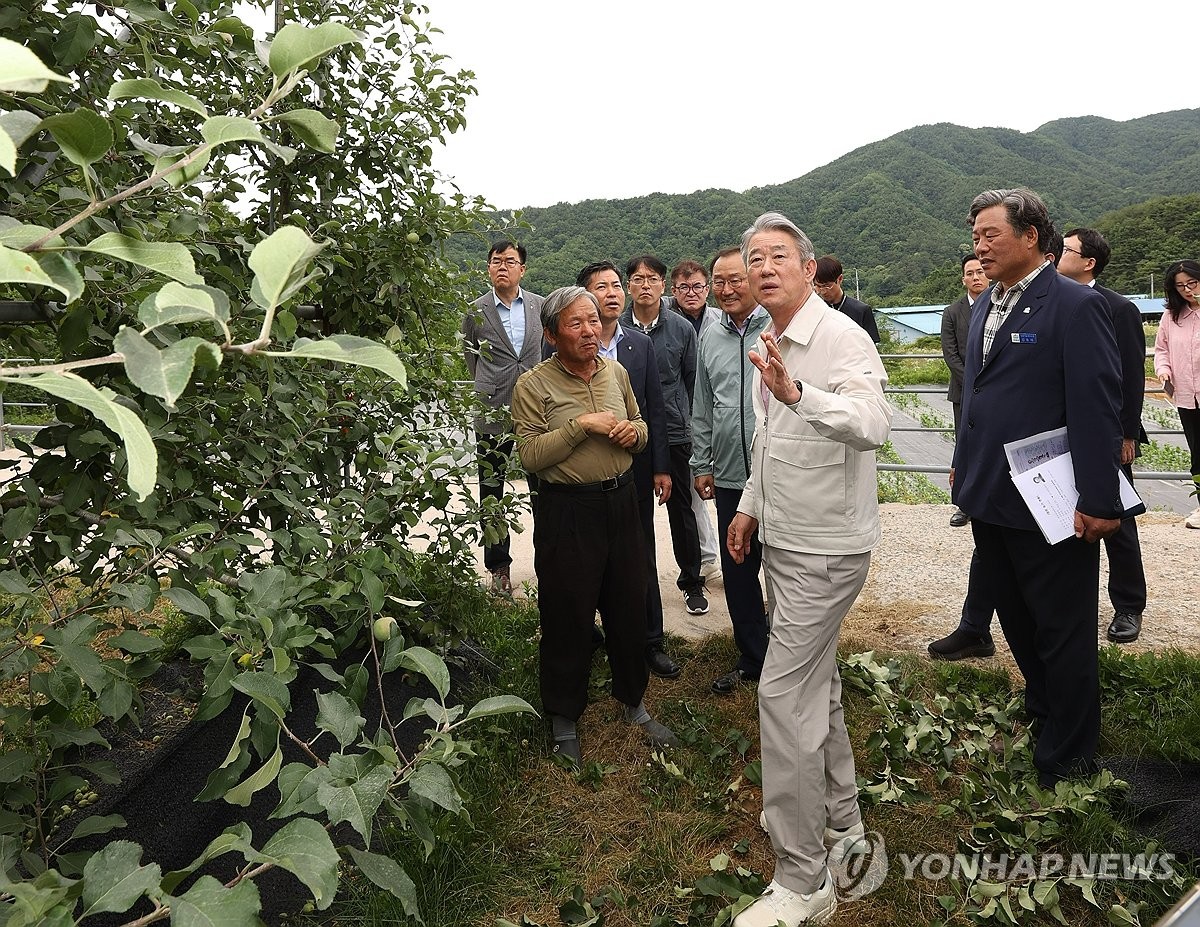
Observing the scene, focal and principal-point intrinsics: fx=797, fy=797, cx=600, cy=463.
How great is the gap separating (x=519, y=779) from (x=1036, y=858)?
198cm

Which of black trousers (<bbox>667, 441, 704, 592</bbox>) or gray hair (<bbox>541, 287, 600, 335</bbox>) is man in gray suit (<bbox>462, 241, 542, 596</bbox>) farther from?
gray hair (<bbox>541, 287, 600, 335</bbox>)

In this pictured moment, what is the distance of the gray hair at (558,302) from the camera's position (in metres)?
3.51

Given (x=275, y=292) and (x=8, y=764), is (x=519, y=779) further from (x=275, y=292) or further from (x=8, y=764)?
(x=275, y=292)

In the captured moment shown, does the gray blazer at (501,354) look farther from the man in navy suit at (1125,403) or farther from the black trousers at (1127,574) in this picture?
the black trousers at (1127,574)

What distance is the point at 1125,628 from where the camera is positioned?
4430 mm

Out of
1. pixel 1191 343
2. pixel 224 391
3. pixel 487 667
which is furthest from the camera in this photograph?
pixel 1191 343

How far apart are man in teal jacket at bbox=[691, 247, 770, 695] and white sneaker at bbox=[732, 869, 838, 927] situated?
61.0 inches

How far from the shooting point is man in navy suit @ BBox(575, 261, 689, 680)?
4.53 meters

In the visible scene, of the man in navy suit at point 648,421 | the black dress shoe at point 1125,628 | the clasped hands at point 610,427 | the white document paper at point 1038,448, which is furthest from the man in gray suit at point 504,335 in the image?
the black dress shoe at point 1125,628

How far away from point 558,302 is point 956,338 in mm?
4305

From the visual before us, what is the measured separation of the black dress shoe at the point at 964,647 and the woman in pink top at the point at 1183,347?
3.05 m

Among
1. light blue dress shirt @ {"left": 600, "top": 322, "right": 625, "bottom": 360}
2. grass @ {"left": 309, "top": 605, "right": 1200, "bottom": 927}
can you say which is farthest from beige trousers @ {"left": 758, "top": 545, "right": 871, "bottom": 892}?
light blue dress shirt @ {"left": 600, "top": 322, "right": 625, "bottom": 360}

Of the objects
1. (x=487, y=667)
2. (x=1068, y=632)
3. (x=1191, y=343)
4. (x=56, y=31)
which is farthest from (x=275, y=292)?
(x=1191, y=343)

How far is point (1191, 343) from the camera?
6.01 meters
